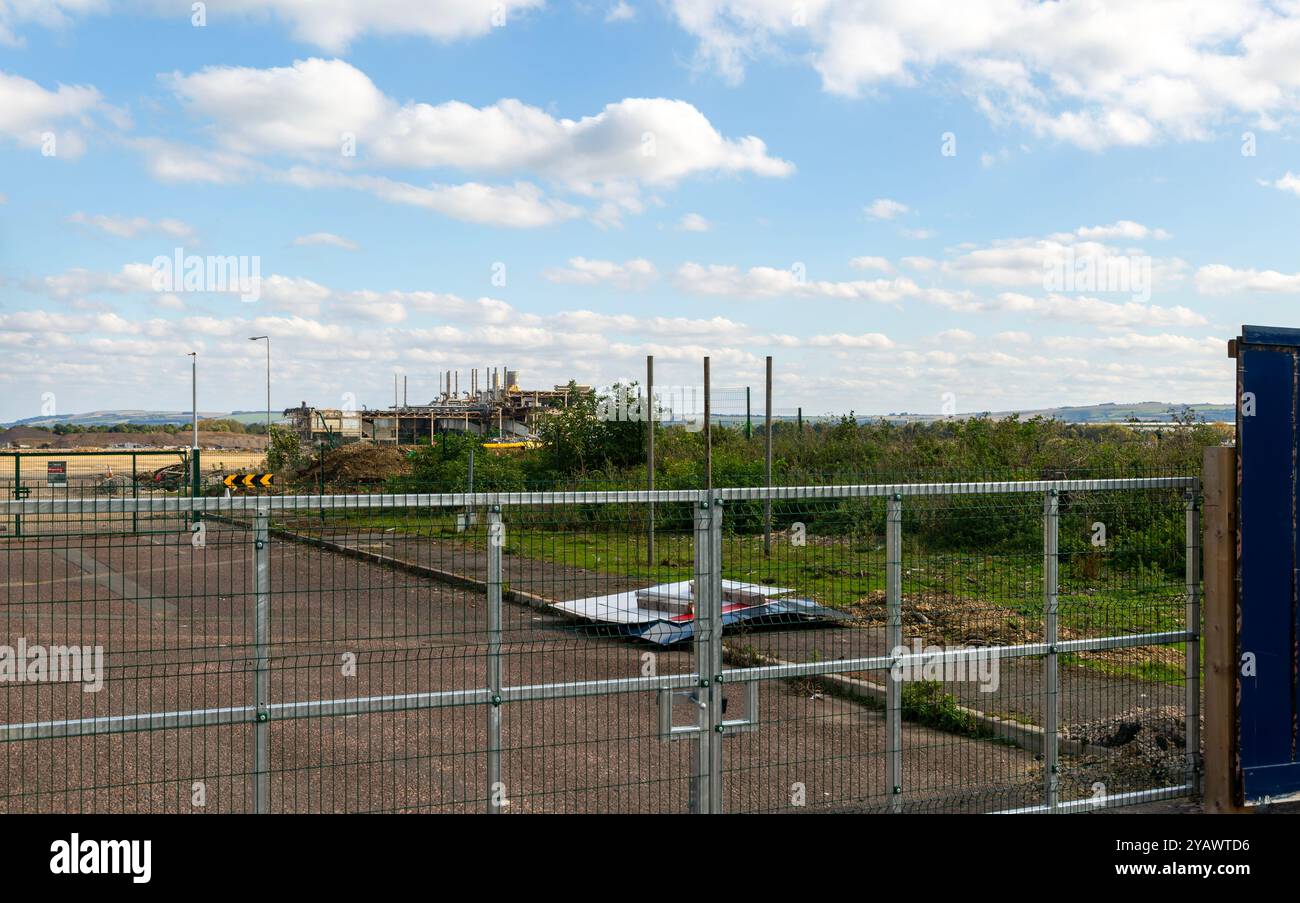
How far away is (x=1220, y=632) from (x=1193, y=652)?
35 cm

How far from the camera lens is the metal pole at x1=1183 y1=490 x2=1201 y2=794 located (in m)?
7.01

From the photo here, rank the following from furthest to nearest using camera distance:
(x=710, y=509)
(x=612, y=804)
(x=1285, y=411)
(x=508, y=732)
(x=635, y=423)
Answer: (x=635, y=423), (x=508, y=732), (x=612, y=804), (x=1285, y=411), (x=710, y=509)

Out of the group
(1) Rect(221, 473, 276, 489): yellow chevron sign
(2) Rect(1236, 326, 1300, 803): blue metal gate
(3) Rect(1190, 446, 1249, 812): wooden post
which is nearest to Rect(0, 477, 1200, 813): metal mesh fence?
(3) Rect(1190, 446, 1249, 812): wooden post

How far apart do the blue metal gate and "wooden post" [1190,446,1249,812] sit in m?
0.08

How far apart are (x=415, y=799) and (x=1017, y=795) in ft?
13.1

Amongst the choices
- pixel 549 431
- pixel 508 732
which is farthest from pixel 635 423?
pixel 508 732

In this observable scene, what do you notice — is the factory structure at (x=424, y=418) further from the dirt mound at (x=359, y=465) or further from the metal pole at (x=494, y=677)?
the metal pole at (x=494, y=677)

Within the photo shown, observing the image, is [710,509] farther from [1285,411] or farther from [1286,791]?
[1286,791]

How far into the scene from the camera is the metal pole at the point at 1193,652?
23.0ft

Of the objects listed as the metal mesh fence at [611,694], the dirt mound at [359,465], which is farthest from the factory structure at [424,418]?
the metal mesh fence at [611,694]

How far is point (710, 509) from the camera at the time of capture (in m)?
5.88

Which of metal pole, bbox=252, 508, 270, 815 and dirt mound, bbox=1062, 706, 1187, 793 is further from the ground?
metal pole, bbox=252, 508, 270, 815

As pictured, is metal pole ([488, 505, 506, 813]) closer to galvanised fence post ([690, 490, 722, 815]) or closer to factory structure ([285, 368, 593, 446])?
galvanised fence post ([690, 490, 722, 815])

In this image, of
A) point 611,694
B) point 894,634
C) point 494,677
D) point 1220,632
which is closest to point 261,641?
point 494,677
